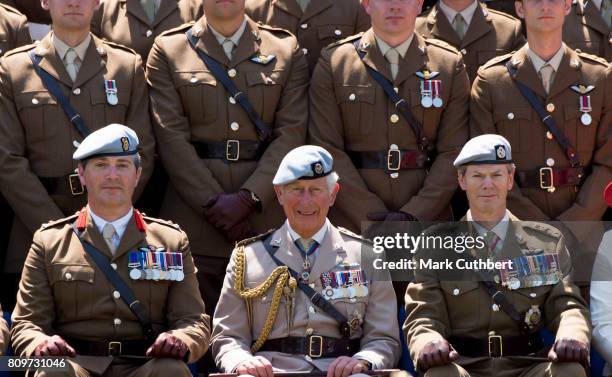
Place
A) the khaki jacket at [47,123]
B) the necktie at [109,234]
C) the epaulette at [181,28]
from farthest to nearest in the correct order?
1. the epaulette at [181,28]
2. the khaki jacket at [47,123]
3. the necktie at [109,234]

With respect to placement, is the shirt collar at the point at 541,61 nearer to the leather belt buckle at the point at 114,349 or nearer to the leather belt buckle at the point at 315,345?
the leather belt buckle at the point at 315,345

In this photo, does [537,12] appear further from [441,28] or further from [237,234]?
[237,234]

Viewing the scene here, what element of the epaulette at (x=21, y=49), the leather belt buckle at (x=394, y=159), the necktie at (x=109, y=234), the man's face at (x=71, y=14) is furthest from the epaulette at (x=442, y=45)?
the necktie at (x=109, y=234)

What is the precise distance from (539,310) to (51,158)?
2.90 metres

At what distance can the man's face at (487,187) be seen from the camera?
7.85m

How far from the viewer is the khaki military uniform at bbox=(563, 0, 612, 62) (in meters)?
9.57

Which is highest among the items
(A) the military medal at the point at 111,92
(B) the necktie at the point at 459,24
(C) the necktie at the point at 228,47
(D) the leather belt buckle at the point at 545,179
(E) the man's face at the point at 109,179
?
(B) the necktie at the point at 459,24

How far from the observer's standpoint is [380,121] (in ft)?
29.1

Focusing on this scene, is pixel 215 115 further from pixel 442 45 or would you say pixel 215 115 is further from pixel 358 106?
pixel 442 45

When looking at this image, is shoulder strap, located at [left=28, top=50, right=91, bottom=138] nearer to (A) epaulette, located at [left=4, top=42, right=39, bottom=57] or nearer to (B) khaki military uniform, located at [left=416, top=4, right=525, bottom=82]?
(A) epaulette, located at [left=4, top=42, right=39, bottom=57]

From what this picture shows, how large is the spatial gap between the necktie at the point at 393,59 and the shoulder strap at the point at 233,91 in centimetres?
81

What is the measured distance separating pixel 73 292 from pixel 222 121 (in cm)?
171

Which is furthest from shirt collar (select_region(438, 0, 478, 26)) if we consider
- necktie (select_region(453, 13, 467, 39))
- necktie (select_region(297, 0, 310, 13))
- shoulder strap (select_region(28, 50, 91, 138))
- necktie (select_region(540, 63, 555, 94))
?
shoulder strap (select_region(28, 50, 91, 138))

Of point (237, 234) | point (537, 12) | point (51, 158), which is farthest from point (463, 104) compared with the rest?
point (51, 158)
